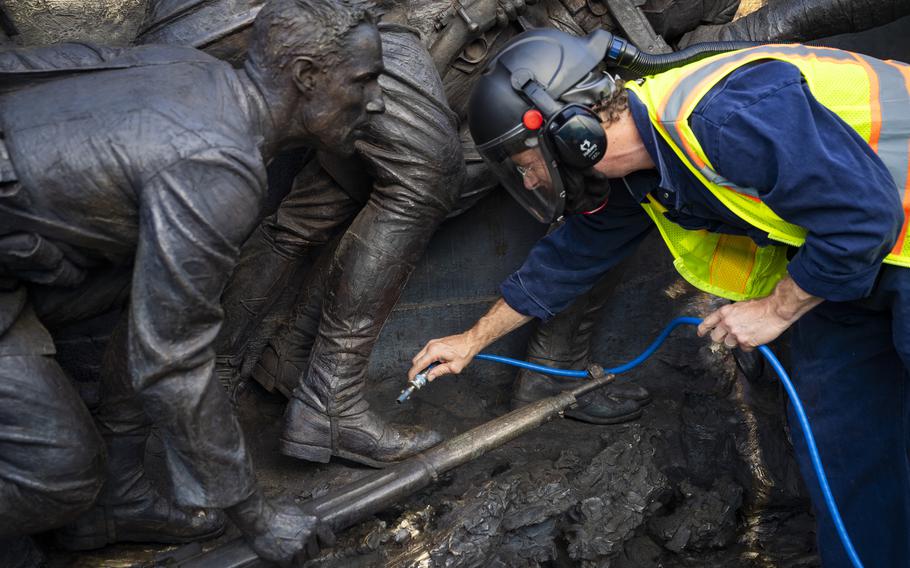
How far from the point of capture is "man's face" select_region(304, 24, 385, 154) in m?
2.33

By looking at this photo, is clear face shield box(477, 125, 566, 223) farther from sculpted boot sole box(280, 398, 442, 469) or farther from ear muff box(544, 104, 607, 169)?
sculpted boot sole box(280, 398, 442, 469)

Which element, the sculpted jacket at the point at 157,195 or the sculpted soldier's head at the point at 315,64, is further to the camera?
the sculpted soldier's head at the point at 315,64

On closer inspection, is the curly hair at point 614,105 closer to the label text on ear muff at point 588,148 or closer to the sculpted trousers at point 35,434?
the label text on ear muff at point 588,148

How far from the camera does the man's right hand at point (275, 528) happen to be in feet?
8.04

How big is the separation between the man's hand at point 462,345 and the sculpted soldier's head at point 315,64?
90cm

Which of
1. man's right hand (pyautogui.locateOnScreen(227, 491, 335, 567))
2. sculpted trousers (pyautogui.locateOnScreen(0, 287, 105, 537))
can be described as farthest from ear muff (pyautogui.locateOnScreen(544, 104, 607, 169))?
sculpted trousers (pyautogui.locateOnScreen(0, 287, 105, 537))

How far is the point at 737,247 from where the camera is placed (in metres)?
2.79

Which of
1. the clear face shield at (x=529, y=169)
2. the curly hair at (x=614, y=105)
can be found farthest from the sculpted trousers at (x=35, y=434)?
the curly hair at (x=614, y=105)

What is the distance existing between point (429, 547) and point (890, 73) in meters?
2.05

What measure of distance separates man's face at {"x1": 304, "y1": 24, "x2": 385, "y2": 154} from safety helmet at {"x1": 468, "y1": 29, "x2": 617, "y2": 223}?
1.00 feet

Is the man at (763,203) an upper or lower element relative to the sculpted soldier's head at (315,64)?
lower

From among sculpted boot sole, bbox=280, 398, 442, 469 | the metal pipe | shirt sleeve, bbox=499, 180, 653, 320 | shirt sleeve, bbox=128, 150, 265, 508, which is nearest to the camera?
shirt sleeve, bbox=128, 150, 265, 508

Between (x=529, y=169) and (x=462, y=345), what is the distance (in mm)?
760

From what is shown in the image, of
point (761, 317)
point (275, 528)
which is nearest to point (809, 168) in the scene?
point (761, 317)
